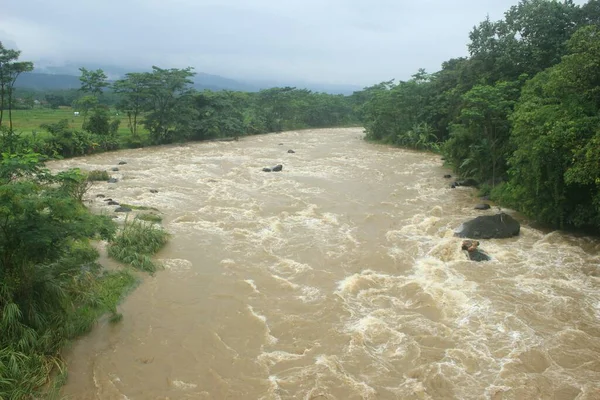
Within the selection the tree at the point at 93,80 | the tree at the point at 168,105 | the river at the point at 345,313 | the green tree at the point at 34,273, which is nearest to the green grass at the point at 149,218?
the river at the point at 345,313

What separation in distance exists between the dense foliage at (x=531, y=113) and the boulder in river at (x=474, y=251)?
3.24 metres

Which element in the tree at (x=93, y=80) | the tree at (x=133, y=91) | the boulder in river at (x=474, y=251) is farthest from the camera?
the tree at (x=93, y=80)

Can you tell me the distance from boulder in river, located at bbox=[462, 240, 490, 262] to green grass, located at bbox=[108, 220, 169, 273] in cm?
905

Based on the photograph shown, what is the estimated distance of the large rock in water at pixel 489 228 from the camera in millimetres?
14570

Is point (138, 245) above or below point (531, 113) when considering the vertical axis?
below

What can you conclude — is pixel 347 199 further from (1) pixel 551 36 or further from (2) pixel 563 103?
(1) pixel 551 36

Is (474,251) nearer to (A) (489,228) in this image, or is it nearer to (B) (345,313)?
(A) (489,228)

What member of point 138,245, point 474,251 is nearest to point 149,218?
point 138,245

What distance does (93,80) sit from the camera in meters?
36.9

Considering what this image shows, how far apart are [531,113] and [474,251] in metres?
5.54

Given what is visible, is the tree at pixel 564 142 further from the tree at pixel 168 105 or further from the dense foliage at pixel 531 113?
the tree at pixel 168 105

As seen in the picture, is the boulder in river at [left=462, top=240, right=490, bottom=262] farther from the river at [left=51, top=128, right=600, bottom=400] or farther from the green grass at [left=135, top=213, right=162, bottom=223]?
the green grass at [left=135, top=213, right=162, bottom=223]

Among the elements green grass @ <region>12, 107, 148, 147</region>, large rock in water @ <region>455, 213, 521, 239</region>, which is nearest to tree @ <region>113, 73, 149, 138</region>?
green grass @ <region>12, 107, 148, 147</region>

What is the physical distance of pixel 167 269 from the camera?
11852 mm
